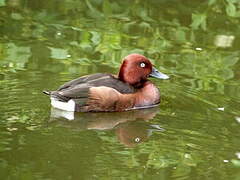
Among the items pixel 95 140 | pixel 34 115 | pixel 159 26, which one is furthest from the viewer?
pixel 159 26

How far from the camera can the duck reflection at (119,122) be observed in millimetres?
8234

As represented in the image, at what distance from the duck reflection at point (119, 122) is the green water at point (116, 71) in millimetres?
12

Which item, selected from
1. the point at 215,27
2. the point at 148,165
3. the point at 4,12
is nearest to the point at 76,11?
the point at 4,12

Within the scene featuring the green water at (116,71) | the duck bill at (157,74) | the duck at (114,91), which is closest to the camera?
the green water at (116,71)

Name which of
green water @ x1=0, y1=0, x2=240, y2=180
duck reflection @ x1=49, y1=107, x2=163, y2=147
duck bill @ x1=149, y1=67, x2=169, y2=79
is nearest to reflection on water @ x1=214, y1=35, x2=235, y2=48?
green water @ x1=0, y1=0, x2=240, y2=180

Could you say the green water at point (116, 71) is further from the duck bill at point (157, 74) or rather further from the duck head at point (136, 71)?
the duck head at point (136, 71)

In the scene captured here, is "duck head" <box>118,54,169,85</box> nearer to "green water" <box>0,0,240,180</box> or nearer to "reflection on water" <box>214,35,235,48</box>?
"green water" <box>0,0,240,180</box>

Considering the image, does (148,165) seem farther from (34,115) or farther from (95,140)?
(34,115)

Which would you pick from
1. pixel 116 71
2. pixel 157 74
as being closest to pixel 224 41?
pixel 116 71

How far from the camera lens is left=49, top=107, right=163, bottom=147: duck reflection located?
823 cm

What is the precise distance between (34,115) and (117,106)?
1.04 metres

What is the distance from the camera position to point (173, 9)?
508 inches

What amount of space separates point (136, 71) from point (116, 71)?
2.59 feet

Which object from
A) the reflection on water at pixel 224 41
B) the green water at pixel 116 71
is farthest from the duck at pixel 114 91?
the reflection on water at pixel 224 41
